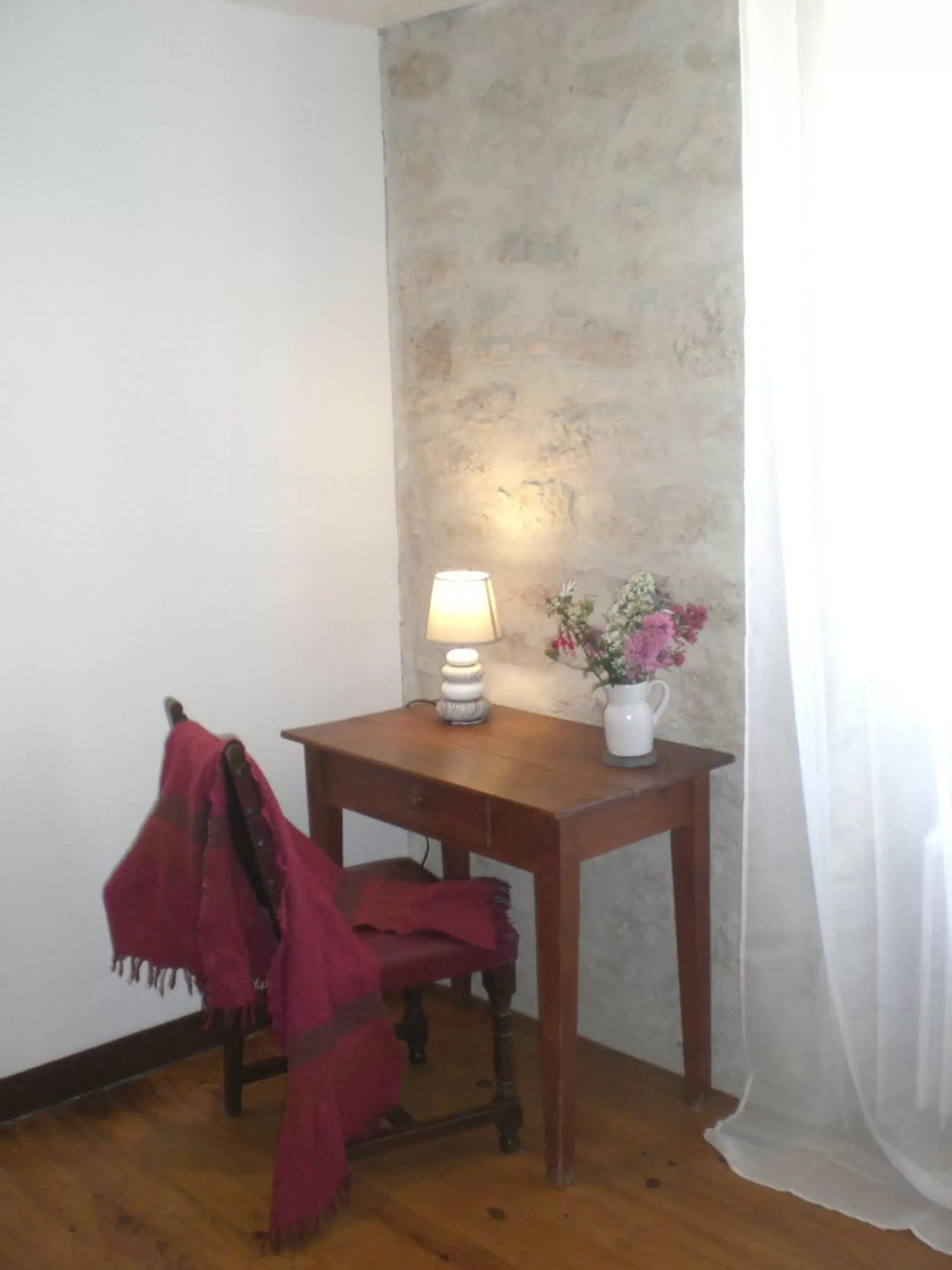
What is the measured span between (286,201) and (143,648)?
1.09 m

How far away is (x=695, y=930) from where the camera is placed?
254 cm

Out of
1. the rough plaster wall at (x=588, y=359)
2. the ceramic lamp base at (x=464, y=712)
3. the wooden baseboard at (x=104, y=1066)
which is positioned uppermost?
the rough plaster wall at (x=588, y=359)

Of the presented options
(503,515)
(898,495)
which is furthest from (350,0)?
(898,495)

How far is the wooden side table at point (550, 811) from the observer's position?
7.48ft

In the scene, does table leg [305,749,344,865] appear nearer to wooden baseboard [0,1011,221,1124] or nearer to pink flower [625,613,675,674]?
wooden baseboard [0,1011,221,1124]

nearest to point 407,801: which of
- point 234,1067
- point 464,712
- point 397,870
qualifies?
point 397,870

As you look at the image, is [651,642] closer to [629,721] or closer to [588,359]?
[629,721]

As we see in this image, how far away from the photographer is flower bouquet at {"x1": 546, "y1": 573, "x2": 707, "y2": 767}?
2.37m

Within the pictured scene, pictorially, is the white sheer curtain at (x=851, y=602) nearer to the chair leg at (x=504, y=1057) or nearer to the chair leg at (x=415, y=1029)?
the chair leg at (x=504, y=1057)

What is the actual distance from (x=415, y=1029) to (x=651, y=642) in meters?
1.11

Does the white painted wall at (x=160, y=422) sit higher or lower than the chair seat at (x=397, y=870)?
higher

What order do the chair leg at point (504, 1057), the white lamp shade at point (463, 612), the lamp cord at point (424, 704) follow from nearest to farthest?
the chair leg at point (504, 1057) → the white lamp shade at point (463, 612) → the lamp cord at point (424, 704)

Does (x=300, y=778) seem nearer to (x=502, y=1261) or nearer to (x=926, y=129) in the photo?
(x=502, y=1261)

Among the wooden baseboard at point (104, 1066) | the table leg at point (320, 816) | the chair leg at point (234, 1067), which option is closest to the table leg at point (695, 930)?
the table leg at point (320, 816)
